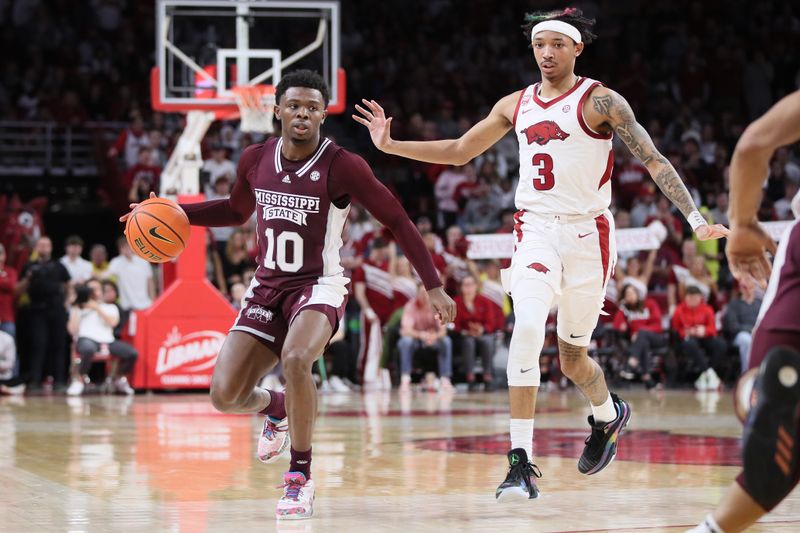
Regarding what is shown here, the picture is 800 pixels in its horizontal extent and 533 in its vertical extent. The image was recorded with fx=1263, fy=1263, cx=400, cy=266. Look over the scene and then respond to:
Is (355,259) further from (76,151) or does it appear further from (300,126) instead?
(300,126)

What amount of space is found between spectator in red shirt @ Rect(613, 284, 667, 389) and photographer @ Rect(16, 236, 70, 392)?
7.16 metres

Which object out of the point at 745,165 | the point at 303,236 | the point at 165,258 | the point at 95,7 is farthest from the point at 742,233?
the point at 95,7

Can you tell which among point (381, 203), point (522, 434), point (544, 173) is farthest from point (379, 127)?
point (522, 434)

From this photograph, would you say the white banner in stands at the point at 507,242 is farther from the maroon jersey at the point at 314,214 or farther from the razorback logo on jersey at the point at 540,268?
the maroon jersey at the point at 314,214

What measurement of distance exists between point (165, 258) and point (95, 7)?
16.1 metres

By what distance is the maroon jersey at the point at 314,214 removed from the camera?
20.9 feet

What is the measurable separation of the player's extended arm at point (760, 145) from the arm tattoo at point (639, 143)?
2692 millimetres

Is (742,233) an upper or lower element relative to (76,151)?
lower

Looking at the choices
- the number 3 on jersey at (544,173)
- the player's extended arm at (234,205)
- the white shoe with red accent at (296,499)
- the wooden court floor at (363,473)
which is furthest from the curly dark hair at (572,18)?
the white shoe with red accent at (296,499)

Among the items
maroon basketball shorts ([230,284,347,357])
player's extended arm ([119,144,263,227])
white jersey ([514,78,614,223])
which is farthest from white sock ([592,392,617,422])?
player's extended arm ([119,144,263,227])

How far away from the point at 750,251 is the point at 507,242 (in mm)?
12455

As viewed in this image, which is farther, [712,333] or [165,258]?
[712,333]

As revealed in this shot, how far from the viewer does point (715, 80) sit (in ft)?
77.4

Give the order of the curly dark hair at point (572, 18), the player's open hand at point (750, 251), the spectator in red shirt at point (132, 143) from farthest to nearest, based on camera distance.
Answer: the spectator in red shirt at point (132, 143), the curly dark hair at point (572, 18), the player's open hand at point (750, 251)
